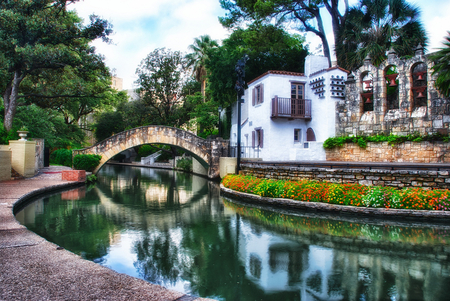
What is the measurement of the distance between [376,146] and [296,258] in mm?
13316

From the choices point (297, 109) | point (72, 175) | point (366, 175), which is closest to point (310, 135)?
point (297, 109)

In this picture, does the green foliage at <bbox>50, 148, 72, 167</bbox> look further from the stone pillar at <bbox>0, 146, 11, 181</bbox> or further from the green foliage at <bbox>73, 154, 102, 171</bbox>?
the stone pillar at <bbox>0, 146, 11, 181</bbox>

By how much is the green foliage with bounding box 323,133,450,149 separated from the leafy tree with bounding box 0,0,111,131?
1538 centimetres

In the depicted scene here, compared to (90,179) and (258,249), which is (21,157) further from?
(258,249)

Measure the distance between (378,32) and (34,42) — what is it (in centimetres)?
2140

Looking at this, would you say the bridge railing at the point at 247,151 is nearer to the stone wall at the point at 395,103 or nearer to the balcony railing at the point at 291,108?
the balcony railing at the point at 291,108

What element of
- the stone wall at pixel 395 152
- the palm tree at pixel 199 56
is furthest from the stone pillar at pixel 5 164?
the palm tree at pixel 199 56

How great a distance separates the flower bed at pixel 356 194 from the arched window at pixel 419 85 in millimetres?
8117

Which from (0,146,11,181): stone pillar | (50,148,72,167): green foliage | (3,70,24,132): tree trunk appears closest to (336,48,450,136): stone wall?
(0,146,11,181): stone pillar

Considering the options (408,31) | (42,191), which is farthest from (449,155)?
(42,191)

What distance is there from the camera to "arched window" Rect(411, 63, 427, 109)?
656 inches

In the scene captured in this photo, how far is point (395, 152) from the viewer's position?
17297 mm

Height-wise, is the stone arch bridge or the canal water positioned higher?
the stone arch bridge

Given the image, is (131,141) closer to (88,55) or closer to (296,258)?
(88,55)
